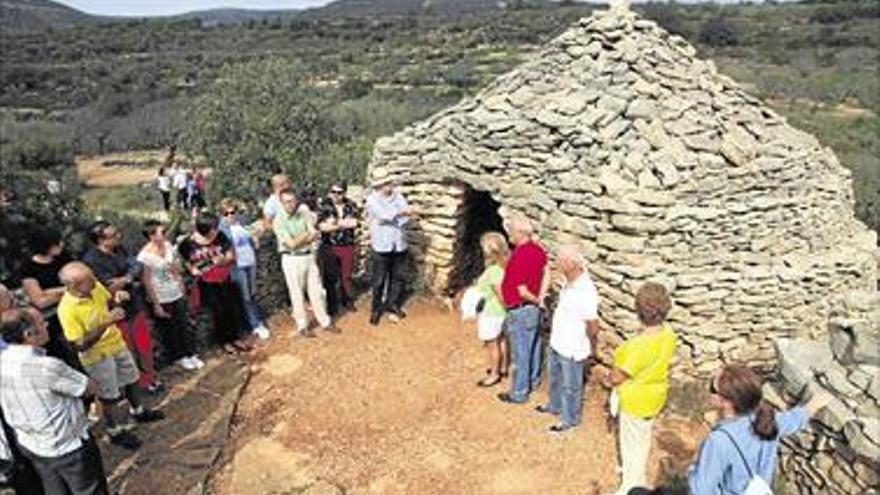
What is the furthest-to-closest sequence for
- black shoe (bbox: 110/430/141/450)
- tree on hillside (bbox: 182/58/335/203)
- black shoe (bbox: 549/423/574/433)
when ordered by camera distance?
1. tree on hillside (bbox: 182/58/335/203)
2. black shoe (bbox: 549/423/574/433)
3. black shoe (bbox: 110/430/141/450)

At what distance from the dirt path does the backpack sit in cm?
231

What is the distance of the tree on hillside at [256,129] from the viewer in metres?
18.4

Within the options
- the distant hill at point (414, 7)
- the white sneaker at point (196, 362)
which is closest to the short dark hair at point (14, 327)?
the white sneaker at point (196, 362)

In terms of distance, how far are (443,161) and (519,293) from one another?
2.97 metres

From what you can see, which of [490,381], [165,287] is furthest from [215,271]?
[490,381]

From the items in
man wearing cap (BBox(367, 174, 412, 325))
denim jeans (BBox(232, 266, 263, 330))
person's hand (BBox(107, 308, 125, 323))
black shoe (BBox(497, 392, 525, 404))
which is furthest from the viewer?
man wearing cap (BBox(367, 174, 412, 325))

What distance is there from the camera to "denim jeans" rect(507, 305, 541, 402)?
688 centimetres

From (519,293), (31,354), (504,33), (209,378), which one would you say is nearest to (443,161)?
(519,293)

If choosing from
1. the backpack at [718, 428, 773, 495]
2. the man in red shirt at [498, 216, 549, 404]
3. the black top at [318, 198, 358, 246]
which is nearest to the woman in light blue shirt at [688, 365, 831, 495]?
the backpack at [718, 428, 773, 495]

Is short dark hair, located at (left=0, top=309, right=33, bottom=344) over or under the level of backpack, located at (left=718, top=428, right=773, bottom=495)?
over

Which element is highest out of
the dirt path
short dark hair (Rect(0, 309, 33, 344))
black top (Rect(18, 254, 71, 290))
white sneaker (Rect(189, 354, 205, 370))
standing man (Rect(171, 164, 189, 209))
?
short dark hair (Rect(0, 309, 33, 344))

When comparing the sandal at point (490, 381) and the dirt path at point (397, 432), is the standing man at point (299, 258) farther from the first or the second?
the sandal at point (490, 381)

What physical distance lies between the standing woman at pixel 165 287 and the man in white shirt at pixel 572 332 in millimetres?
3499

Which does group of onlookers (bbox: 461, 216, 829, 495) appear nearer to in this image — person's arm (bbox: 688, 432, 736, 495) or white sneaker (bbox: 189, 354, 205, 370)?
person's arm (bbox: 688, 432, 736, 495)
